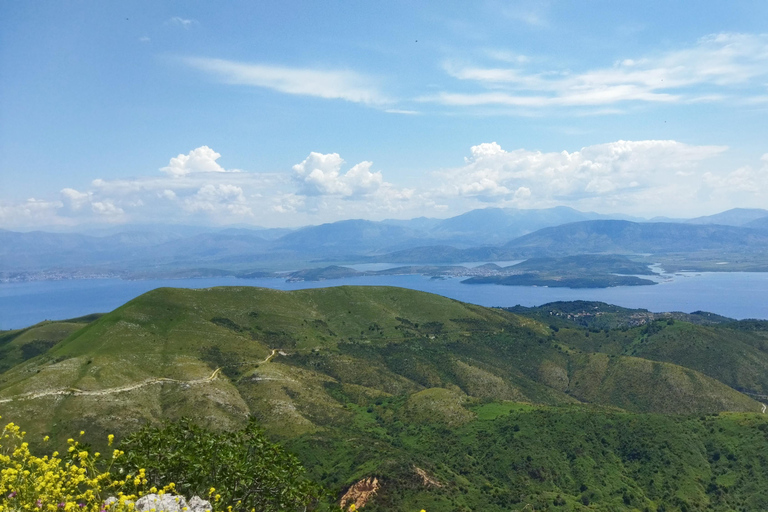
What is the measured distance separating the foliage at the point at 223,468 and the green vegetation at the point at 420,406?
46.8 m

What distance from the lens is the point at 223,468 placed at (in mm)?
27109

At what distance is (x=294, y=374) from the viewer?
14138 cm

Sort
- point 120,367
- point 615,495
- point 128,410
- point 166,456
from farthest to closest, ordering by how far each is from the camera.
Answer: point 120,367 → point 128,410 → point 615,495 → point 166,456

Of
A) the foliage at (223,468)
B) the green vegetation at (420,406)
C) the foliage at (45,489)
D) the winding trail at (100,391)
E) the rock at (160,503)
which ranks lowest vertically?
the green vegetation at (420,406)

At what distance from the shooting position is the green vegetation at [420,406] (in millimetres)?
93750

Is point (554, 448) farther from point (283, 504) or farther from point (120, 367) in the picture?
point (120, 367)

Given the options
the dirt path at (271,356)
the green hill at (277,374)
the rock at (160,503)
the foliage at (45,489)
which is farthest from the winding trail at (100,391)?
the foliage at (45,489)

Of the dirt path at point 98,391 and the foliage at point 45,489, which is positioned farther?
the dirt path at point 98,391

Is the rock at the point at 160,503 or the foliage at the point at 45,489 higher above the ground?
the foliage at the point at 45,489

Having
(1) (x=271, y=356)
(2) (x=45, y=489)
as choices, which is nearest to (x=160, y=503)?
(2) (x=45, y=489)

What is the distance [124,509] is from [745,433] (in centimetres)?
13963

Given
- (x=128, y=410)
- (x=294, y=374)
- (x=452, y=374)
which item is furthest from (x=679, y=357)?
(x=128, y=410)

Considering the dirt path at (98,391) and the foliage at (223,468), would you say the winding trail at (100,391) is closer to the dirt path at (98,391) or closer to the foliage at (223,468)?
the dirt path at (98,391)

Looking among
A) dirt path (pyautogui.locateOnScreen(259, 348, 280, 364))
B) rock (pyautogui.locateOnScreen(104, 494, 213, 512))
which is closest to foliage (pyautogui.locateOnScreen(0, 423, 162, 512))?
rock (pyautogui.locateOnScreen(104, 494, 213, 512))
